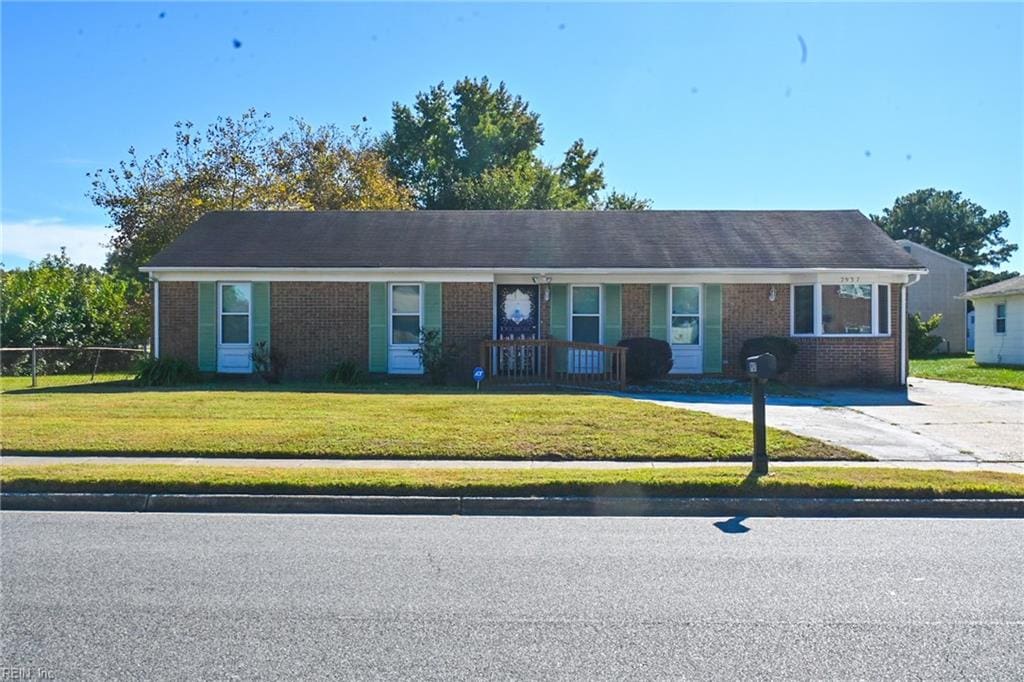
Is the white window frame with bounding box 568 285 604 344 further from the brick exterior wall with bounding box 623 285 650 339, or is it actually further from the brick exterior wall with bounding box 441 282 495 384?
the brick exterior wall with bounding box 441 282 495 384

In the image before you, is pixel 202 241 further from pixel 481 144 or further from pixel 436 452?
pixel 481 144

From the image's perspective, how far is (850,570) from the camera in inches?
262

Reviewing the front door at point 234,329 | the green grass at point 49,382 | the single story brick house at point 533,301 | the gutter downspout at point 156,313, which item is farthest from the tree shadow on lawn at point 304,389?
the gutter downspout at point 156,313

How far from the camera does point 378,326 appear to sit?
21.5 m

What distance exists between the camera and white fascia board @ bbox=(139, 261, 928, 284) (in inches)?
828

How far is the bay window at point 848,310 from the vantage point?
21125mm

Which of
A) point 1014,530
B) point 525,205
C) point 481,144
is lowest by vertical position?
point 1014,530

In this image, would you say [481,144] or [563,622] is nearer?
[563,622]

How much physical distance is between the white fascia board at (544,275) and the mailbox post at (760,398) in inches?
442

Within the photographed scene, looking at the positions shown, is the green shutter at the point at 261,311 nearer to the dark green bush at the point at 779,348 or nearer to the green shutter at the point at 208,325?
the green shutter at the point at 208,325

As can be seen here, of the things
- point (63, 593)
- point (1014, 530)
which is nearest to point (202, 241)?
point (63, 593)

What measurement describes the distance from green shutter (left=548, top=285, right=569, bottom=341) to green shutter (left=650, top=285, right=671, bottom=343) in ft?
6.54

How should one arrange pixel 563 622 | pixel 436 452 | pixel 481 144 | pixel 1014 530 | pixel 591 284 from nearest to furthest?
pixel 563 622
pixel 1014 530
pixel 436 452
pixel 591 284
pixel 481 144

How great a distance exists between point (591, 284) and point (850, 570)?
50.8 feet
